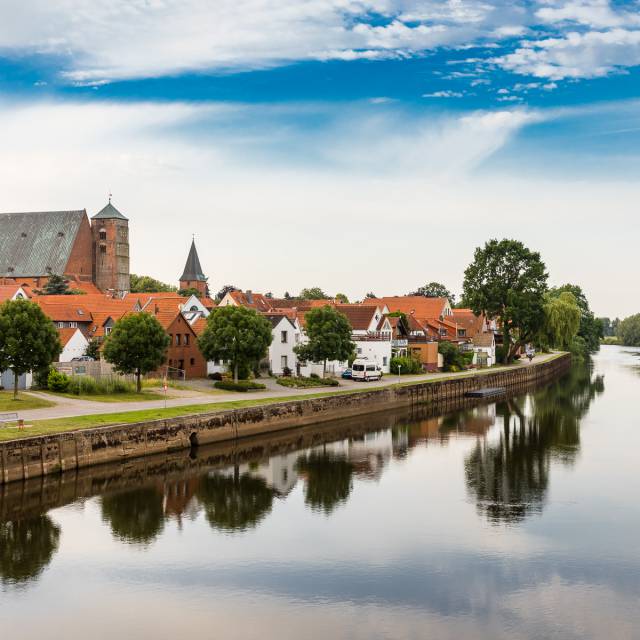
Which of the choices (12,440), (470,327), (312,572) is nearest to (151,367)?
(12,440)

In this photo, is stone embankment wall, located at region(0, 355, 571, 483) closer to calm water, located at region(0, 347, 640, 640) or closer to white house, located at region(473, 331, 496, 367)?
calm water, located at region(0, 347, 640, 640)

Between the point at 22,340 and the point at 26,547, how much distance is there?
2083 centimetres

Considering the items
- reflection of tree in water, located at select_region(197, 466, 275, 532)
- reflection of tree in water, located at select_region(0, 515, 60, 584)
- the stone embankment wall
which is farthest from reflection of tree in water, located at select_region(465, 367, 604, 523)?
reflection of tree in water, located at select_region(0, 515, 60, 584)

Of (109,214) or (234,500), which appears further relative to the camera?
(109,214)

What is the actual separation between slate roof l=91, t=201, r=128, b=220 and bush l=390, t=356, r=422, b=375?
294 ft

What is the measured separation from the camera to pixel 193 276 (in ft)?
520

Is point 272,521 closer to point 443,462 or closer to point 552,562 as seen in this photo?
point 552,562

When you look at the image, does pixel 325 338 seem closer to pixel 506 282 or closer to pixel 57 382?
pixel 57 382

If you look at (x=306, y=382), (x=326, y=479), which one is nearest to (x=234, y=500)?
(x=326, y=479)

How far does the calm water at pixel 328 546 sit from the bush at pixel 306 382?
734 inches

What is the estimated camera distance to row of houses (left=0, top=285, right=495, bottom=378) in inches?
2571

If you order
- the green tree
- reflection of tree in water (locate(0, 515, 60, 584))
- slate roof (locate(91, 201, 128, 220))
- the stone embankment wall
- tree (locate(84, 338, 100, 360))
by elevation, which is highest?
slate roof (locate(91, 201, 128, 220))

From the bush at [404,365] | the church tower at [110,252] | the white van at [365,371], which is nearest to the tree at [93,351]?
the white van at [365,371]

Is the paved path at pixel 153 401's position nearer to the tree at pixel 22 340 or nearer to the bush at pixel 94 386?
the bush at pixel 94 386
